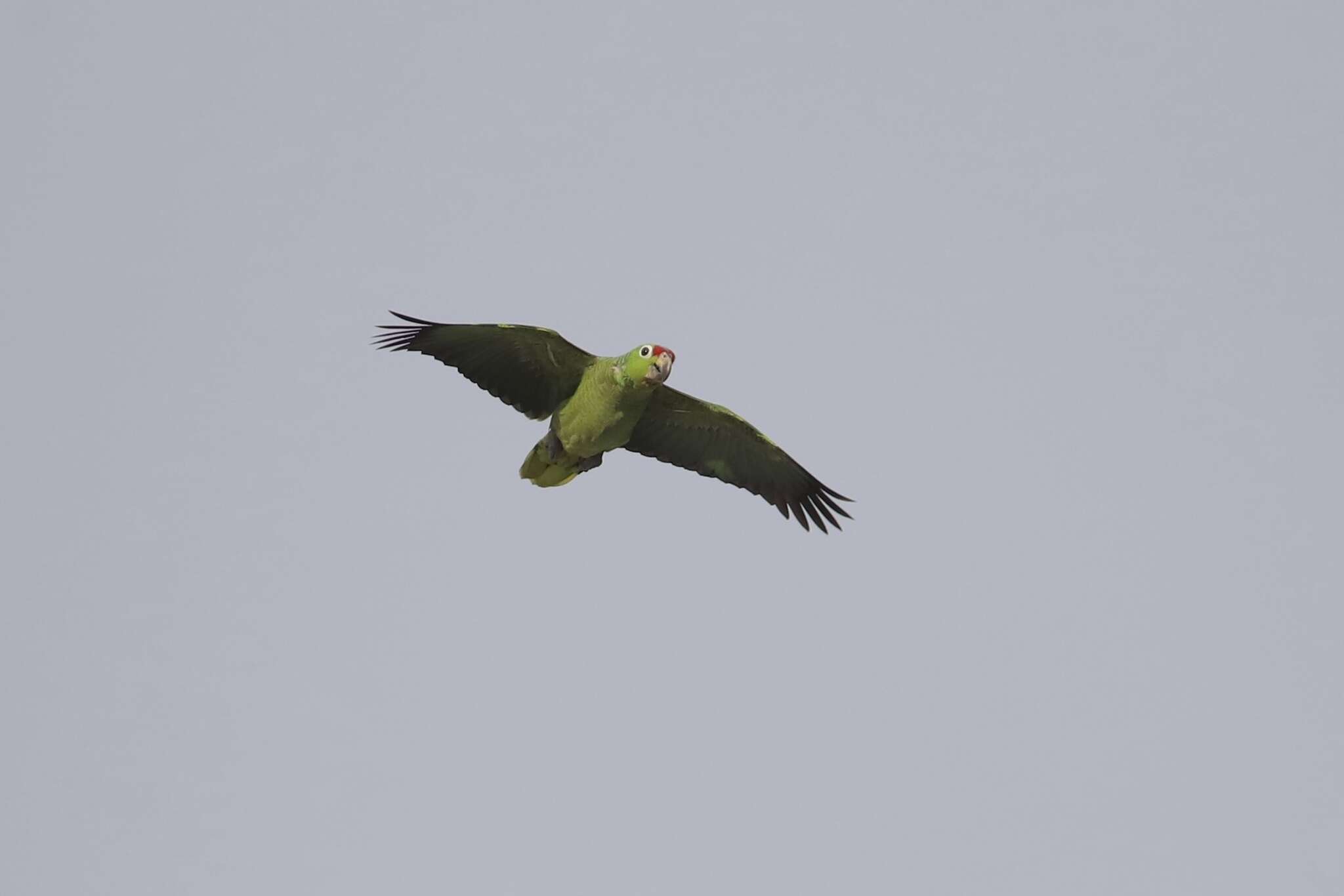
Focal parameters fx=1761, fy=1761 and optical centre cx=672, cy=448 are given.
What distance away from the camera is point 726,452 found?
2655 centimetres

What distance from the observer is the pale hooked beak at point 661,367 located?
23719mm

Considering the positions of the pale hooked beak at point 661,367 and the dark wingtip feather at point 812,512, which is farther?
the dark wingtip feather at point 812,512

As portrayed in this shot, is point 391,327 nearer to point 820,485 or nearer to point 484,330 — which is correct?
point 484,330

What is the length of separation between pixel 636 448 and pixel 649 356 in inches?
113

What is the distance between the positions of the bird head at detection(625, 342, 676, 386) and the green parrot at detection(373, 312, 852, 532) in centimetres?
1

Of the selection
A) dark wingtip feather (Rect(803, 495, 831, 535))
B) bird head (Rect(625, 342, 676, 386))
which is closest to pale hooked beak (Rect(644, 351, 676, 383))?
bird head (Rect(625, 342, 676, 386))

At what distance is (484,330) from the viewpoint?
2473cm

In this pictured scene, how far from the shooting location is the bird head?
2373 centimetres

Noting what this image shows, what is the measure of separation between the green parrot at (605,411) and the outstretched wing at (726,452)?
0.01 meters

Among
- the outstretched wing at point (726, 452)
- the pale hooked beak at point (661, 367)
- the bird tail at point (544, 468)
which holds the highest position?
the outstretched wing at point (726, 452)

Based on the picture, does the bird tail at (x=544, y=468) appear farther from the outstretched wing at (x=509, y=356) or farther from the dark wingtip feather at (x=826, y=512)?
the dark wingtip feather at (x=826, y=512)

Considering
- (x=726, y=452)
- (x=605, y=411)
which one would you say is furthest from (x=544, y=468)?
(x=726, y=452)

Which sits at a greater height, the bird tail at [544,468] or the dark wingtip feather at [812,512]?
the dark wingtip feather at [812,512]

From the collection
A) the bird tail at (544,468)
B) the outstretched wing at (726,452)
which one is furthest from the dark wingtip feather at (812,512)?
the bird tail at (544,468)
